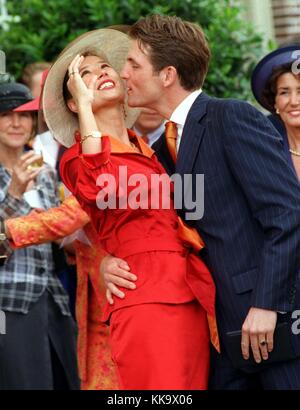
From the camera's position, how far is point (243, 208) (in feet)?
13.3

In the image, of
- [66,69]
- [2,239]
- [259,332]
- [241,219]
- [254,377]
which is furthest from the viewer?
[2,239]

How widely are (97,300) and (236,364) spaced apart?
5.11 ft

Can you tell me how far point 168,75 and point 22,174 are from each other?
1562mm

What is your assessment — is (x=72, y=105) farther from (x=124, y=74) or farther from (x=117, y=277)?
(x=117, y=277)

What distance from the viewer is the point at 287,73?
18.1 feet

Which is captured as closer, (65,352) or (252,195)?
(252,195)

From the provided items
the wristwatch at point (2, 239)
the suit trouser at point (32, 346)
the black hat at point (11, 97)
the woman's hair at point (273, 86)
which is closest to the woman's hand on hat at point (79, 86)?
the wristwatch at point (2, 239)

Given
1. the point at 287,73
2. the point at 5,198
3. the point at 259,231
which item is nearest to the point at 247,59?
the point at 287,73

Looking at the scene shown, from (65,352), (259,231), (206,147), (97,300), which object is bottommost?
(65,352)

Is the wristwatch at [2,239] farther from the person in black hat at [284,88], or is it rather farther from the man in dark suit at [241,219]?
the person in black hat at [284,88]

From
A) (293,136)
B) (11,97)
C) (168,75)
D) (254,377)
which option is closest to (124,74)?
(168,75)

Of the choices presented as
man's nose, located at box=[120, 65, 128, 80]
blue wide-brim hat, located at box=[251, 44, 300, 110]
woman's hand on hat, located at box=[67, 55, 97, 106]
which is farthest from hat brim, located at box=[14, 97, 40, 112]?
man's nose, located at box=[120, 65, 128, 80]

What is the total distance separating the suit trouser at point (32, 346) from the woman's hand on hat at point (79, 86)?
184 cm
